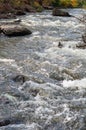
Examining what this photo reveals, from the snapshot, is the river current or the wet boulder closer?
the river current

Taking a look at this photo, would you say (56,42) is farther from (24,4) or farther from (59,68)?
(24,4)

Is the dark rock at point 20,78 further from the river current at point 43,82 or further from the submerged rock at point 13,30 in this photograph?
the submerged rock at point 13,30

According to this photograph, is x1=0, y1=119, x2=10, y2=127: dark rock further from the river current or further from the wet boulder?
the wet boulder

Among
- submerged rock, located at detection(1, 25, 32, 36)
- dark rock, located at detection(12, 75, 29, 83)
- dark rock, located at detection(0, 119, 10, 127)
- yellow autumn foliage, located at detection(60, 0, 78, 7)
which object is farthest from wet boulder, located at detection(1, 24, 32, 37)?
yellow autumn foliage, located at detection(60, 0, 78, 7)

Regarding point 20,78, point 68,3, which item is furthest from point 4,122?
point 68,3

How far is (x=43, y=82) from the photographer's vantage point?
12172mm

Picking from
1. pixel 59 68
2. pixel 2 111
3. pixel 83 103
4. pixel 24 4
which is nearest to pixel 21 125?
pixel 2 111

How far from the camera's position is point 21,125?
29.1ft

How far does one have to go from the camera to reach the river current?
361 inches

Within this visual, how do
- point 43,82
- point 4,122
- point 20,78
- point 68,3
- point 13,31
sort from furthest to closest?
point 68,3
point 13,31
point 20,78
point 43,82
point 4,122

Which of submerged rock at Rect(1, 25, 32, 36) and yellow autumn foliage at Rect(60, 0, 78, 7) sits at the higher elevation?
submerged rock at Rect(1, 25, 32, 36)

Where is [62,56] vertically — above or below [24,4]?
above

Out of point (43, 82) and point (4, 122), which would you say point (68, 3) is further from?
point (4, 122)

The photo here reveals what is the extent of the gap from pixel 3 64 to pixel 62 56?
3.13m
